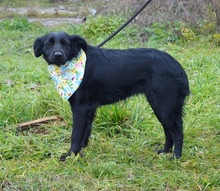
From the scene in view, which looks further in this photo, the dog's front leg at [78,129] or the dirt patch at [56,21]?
the dirt patch at [56,21]

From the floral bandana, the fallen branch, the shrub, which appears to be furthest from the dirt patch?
the floral bandana

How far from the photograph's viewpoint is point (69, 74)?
4719 millimetres

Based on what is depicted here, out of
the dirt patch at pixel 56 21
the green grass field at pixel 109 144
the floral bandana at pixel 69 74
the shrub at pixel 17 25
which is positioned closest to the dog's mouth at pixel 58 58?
the floral bandana at pixel 69 74

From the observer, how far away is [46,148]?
16.6 ft

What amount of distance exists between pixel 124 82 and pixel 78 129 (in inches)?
25.8

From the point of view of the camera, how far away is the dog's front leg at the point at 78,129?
474 centimetres

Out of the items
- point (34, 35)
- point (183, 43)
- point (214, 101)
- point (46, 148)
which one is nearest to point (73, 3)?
point (34, 35)

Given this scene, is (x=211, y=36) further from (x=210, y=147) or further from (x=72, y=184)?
(x=72, y=184)

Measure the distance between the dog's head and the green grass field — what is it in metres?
0.97

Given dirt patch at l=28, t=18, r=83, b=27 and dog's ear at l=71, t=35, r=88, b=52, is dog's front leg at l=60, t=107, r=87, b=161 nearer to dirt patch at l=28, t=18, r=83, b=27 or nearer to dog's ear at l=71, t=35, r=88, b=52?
dog's ear at l=71, t=35, r=88, b=52

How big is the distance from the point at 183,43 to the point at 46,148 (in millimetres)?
5779

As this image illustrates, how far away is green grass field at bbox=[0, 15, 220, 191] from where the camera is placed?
4.23 meters

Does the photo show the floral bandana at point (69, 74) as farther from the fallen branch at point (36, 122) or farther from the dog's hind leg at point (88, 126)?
the fallen branch at point (36, 122)

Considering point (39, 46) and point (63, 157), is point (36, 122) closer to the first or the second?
point (63, 157)
